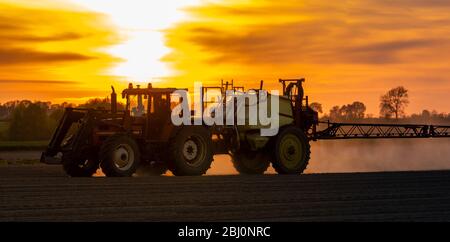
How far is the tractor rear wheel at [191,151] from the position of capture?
24047mm

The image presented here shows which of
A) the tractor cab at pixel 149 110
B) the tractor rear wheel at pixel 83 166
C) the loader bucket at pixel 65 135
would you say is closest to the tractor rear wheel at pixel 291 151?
the tractor cab at pixel 149 110

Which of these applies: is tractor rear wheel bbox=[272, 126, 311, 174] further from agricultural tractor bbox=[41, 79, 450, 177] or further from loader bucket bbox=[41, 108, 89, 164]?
loader bucket bbox=[41, 108, 89, 164]

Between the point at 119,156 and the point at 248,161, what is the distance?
18.6ft

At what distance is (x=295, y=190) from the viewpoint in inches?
782

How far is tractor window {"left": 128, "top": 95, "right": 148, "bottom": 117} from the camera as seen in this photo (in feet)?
81.3

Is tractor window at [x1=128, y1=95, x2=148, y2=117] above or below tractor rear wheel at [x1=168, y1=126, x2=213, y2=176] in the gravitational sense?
above

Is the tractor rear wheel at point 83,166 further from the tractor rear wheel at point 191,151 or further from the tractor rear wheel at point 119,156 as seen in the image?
the tractor rear wheel at point 191,151

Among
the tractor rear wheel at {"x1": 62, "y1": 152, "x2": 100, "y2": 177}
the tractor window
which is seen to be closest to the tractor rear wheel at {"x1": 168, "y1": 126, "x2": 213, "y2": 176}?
the tractor window

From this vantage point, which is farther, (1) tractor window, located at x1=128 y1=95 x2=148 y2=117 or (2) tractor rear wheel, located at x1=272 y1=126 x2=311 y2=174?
(2) tractor rear wheel, located at x1=272 y1=126 x2=311 y2=174

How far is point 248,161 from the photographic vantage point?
1088 inches

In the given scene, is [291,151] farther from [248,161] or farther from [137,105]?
[137,105]

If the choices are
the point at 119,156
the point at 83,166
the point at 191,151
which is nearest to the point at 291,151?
the point at 191,151
